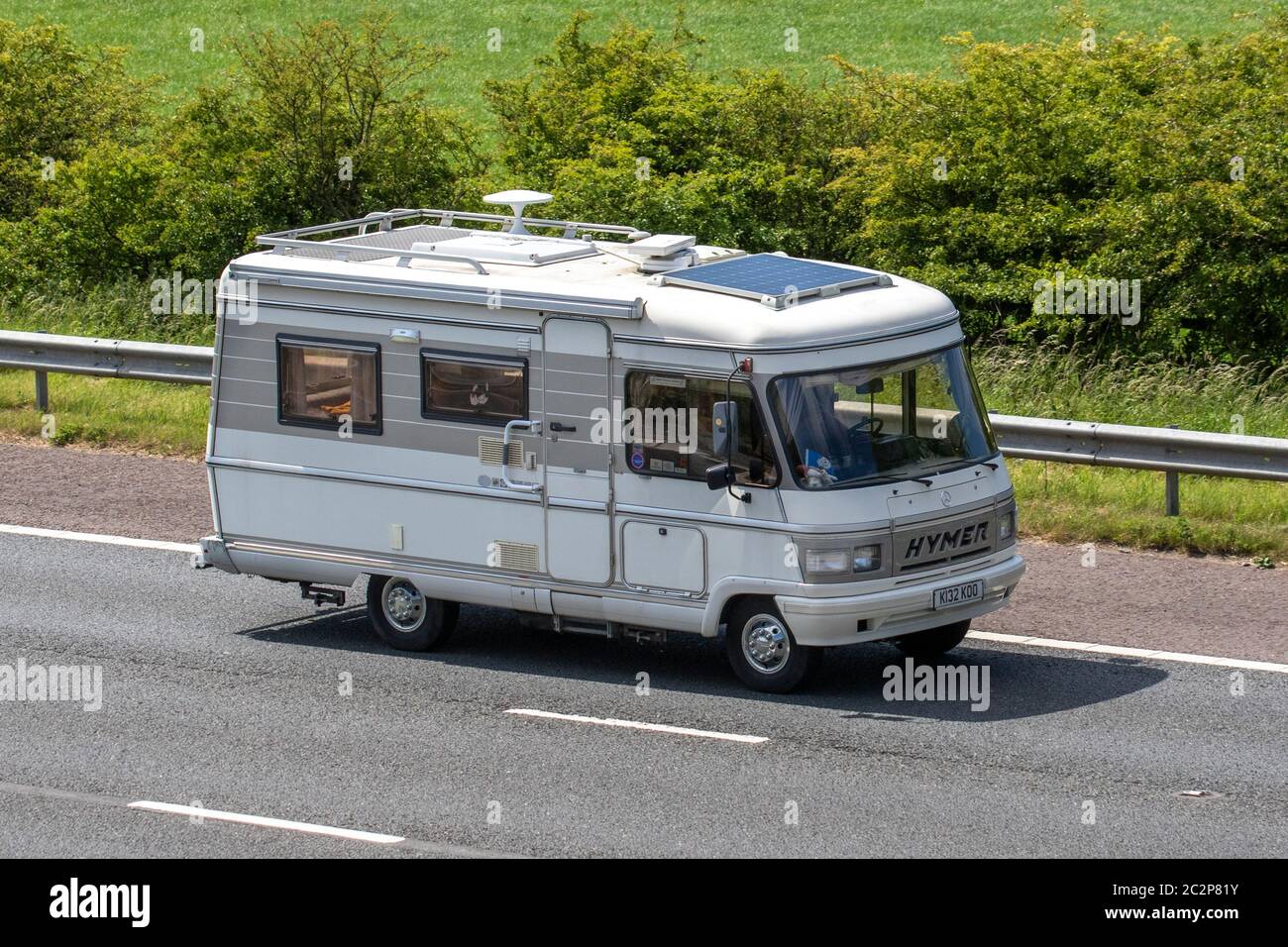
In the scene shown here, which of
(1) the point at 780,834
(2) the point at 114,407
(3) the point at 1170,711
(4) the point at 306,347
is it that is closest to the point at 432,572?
(4) the point at 306,347

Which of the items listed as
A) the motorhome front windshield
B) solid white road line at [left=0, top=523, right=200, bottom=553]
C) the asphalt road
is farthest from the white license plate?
solid white road line at [left=0, top=523, right=200, bottom=553]

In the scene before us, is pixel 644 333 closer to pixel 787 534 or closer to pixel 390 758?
pixel 787 534

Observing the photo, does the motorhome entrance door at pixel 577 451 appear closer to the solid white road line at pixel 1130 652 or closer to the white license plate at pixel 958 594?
the white license plate at pixel 958 594

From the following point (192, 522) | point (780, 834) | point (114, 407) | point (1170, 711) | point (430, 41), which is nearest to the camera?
point (780, 834)

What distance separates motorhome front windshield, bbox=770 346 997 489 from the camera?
37.0ft

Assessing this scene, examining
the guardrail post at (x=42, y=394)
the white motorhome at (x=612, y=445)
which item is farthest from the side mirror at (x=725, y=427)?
the guardrail post at (x=42, y=394)

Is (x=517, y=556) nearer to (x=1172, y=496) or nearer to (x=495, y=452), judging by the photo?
(x=495, y=452)

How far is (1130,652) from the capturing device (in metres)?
12.3

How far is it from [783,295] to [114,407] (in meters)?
9.63

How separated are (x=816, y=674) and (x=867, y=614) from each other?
0.70 meters

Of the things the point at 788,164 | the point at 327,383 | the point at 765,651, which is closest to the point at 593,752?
the point at 765,651

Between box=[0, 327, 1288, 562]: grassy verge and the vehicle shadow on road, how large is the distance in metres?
2.70

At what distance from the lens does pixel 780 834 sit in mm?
9430

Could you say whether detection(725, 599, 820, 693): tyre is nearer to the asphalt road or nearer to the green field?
the asphalt road
